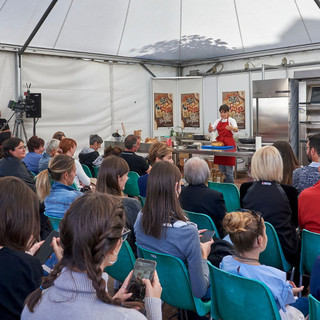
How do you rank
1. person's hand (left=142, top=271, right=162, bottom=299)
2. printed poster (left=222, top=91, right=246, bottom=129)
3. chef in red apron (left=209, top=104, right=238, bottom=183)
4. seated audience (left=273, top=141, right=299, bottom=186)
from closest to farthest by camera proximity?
person's hand (left=142, top=271, right=162, bottom=299) → seated audience (left=273, top=141, right=299, bottom=186) → chef in red apron (left=209, top=104, right=238, bottom=183) → printed poster (left=222, top=91, right=246, bottom=129)

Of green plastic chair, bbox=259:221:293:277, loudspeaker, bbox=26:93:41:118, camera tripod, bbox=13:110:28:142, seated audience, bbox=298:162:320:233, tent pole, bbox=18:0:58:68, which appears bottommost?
green plastic chair, bbox=259:221:293:277

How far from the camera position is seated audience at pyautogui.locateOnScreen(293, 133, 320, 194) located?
350cm

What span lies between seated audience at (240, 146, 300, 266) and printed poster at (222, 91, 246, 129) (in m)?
6.92

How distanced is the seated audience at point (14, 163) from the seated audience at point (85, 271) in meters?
3.22

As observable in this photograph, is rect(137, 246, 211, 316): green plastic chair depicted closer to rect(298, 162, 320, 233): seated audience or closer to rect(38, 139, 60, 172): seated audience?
rect(298, 162, 320, 233): seated audience

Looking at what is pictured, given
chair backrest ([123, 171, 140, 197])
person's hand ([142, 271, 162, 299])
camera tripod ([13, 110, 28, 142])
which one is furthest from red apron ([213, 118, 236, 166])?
person's hand ([142, 271, 162, 299])

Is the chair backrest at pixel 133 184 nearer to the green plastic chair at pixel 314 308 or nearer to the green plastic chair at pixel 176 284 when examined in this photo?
the green plastic chair at pixel 176 284

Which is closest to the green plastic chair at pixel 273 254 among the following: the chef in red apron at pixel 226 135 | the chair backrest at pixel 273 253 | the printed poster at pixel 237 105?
the chair backrest at pixel 273 253

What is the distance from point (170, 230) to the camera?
2.26 meters

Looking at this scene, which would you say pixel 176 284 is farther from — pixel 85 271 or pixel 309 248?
pixel 85 271

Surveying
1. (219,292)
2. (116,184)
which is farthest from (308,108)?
(219,292)

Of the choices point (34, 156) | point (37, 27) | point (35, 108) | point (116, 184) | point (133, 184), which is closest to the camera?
point (116, 184)

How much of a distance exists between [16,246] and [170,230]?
2.97ft

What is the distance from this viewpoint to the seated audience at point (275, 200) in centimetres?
295
